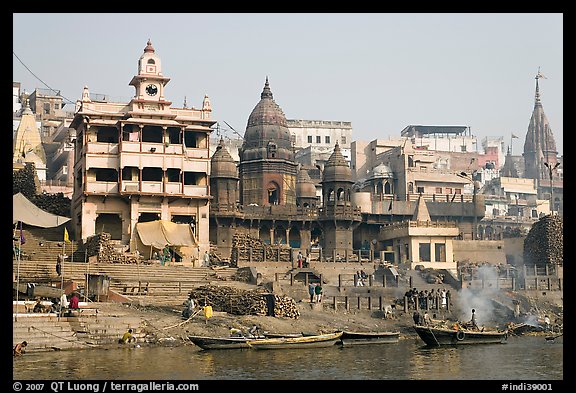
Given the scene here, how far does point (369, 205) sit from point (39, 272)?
29.9 meters

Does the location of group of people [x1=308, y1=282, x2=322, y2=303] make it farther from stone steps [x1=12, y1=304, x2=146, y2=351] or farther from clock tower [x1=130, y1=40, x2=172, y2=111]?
clock tower [x1=130, y1=40, x2=172, y2=111]

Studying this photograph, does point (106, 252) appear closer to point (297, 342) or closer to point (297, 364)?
point (297, 342)

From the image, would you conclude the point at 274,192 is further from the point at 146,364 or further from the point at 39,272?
the point at 146,364

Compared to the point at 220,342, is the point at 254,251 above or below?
above

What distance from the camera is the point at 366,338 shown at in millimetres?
37688

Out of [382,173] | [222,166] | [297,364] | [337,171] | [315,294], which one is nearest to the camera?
[297,364]

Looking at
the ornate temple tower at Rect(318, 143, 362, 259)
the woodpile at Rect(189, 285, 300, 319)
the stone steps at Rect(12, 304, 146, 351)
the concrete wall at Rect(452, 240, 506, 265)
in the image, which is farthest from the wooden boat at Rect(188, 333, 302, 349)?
the concrete wall at Rect(452, 240, 506, 265)

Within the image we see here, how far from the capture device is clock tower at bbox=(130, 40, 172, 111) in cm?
5734

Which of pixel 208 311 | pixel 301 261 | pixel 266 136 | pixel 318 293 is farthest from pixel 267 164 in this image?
pixel 208 311

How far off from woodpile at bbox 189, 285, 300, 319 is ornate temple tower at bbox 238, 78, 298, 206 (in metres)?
26.4

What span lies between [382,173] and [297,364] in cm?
5282

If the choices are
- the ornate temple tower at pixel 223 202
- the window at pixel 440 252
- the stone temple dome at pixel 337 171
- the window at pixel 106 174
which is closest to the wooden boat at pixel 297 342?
the window at pixel 106 174

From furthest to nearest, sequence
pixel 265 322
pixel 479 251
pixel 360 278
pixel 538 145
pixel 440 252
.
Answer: pixel 538 145, pixel 479 251, pixel 440 252, pixel 360 278, pixel 265 322
